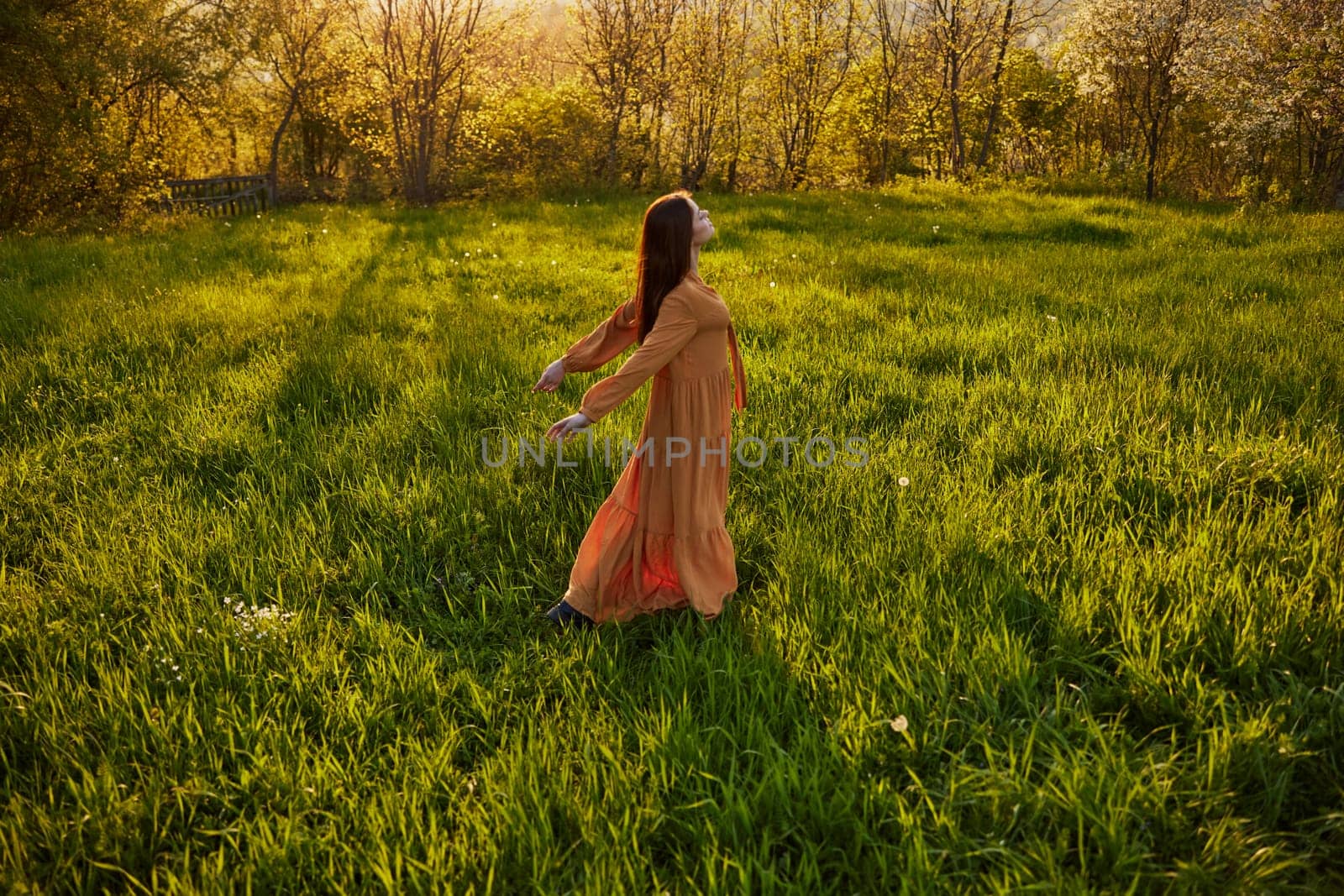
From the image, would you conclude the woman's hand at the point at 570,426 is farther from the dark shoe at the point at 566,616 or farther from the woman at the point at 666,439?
the dark shoe at the point at 566,616

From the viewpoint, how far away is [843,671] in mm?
2592

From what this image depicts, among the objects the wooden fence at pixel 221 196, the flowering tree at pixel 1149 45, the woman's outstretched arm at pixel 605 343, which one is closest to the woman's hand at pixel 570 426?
the woman's outstretched arm at pixel 605 343

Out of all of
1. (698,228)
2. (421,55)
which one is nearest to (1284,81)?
(698,228)

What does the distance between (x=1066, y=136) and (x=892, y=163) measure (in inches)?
206

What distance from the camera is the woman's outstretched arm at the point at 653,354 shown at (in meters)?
2.68

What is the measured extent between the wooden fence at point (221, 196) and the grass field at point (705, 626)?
966cm

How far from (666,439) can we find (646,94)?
17.4 metres

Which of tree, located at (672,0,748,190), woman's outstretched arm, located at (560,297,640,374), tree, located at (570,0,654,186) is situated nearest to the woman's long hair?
woman's outstretched arm, located at (560,297,640,374)

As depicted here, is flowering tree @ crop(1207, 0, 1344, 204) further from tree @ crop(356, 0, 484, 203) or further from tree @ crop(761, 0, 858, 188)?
tree @ crop(356, 0, 484, 203)

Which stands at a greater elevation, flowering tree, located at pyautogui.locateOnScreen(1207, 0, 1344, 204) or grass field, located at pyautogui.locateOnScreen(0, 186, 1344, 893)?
flowering tree, located at pyautogui.locateOnScreen(1207, 0, 1344, 204)

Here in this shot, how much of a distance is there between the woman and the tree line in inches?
436

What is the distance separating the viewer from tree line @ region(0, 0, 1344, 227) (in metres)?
11.0

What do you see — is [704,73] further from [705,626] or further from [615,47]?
[705,626]

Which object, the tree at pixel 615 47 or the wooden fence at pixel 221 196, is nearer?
the wooden fence at pixel 221 196
